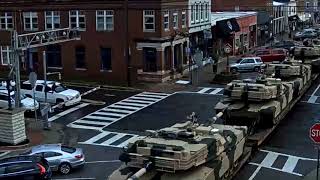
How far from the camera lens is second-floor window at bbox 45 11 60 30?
2071 inches

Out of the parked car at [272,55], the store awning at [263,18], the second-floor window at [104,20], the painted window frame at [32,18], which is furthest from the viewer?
the store awning at [263,18]

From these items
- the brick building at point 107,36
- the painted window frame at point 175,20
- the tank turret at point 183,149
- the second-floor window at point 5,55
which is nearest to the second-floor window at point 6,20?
the brick building at point 107,36

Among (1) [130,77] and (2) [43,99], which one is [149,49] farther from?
(2) [43,99]

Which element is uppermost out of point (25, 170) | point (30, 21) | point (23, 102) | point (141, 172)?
point (30, 21)

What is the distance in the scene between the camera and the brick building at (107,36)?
Answer: 49.3 meters

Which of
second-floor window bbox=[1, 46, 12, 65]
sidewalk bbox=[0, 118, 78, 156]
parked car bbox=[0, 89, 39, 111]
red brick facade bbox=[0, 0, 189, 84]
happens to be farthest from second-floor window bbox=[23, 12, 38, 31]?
sidewalk bbox=[0, 118, 78, 156]

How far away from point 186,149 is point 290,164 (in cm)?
898

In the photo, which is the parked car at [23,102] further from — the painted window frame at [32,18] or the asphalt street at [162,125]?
the painted window frame at [32,18]

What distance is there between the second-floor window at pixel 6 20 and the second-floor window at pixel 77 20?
697 centimetres

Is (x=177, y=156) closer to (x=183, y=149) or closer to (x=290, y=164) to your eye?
(x=183, y=149)

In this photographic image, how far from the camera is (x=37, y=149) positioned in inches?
1000

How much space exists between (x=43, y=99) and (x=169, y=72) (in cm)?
1373

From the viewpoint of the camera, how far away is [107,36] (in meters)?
50.6

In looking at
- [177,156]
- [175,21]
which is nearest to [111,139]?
[177,156]
